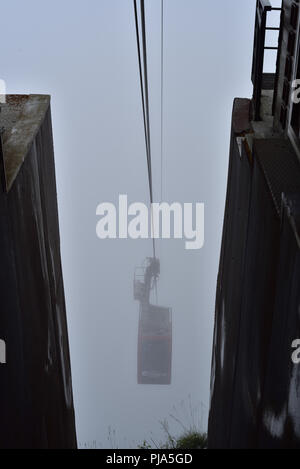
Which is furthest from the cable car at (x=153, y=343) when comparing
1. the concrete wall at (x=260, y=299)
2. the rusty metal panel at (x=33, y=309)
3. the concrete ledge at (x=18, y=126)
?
the concrete ledge at (x=18, y=126)

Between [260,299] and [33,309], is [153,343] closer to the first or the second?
[33,309]

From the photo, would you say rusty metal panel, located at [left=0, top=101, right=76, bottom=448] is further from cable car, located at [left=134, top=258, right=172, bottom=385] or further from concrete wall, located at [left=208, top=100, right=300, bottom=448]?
cable car, located at [left=134, top=258, right=172, bottom=385]

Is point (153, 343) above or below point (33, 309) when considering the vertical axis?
below

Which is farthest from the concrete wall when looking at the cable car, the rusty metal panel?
the cable car

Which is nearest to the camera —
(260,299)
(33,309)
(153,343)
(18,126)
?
(260,299)

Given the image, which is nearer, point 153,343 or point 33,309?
point 33,309

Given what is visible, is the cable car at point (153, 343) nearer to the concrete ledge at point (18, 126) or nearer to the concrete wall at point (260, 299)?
the concrete wall at point (260, 299)

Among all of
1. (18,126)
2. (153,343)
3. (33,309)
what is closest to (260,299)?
(33,309)

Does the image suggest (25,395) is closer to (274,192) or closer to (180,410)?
(274,192)
